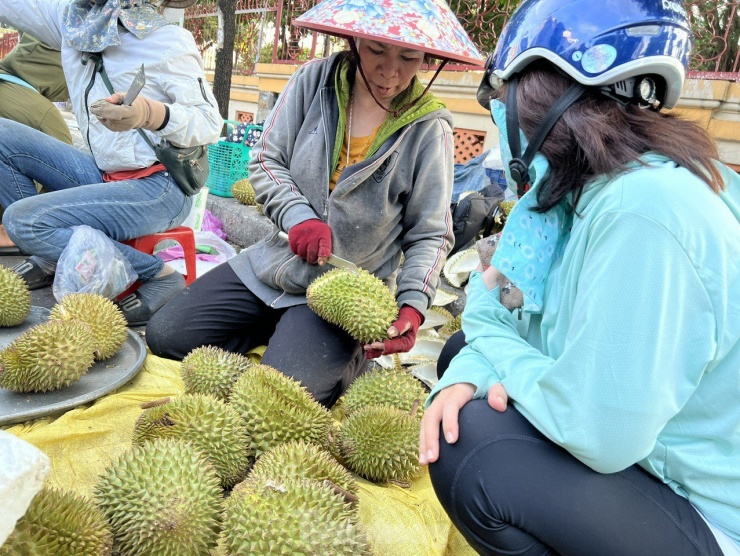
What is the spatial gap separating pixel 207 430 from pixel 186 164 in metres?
2.06

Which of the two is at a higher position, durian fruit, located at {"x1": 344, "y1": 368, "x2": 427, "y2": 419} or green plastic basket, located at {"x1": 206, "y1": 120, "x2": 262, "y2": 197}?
durian fruit, located at {"x1": 344, "y1": 368, "x2": 427, "y2": 419}

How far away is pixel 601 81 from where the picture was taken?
1.33 m

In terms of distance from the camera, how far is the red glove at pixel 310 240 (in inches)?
99.6

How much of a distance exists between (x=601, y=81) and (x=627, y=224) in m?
0.36

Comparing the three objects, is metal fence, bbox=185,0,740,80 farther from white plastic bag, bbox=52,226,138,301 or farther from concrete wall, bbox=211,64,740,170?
white plastic bag, bbox=52,226,138,301

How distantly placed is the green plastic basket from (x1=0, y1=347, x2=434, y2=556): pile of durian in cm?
437

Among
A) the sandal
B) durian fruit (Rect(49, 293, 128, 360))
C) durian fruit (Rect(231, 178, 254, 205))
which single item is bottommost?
durian fruit (Rect(231, 178, 254, 205))

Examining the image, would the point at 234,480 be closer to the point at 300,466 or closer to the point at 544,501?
the point at 300,466

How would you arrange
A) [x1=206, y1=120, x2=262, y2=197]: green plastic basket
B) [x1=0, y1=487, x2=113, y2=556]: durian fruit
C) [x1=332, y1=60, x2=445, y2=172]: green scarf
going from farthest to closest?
1. [x1=206, y1=120, x2=262, y2=197]: green plastic basket
2. [x1=332, y1=60, x2=445, y2=172]: green scarf
3. [x1=0, y1=487, x2=113, y2=556]: durian fruit

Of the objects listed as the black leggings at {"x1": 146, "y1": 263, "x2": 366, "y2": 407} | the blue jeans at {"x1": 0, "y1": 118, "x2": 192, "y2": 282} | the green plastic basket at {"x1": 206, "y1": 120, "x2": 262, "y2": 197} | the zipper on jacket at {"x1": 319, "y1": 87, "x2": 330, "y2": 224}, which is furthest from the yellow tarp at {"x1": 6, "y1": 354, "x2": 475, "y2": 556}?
the green plastic basket at {"x1": 206, "y1": 120, "x2": 262, "y2": 197}

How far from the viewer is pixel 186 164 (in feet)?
11.1

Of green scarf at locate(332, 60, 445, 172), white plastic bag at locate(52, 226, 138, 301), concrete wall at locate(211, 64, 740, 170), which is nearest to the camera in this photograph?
green scarf at locate(332, 60, 445, 172)

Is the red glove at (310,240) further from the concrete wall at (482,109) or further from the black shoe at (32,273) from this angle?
the black shoe at (32,273)

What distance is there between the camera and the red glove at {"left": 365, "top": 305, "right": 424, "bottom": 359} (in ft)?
8.00
